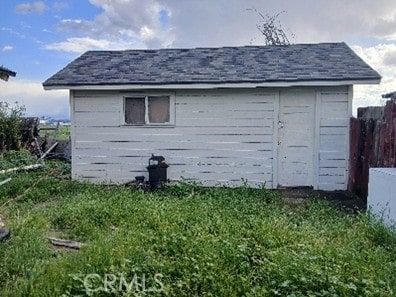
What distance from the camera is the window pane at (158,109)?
8914mm

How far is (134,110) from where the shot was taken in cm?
904

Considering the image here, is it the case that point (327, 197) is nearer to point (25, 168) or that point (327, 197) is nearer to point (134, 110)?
point (134, 110)

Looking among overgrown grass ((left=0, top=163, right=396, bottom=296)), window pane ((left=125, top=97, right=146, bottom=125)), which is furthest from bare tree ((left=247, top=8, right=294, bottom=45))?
overgrown grass ((left=0, top=163, right=396, bottom=296))

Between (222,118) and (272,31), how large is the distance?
1053 cm

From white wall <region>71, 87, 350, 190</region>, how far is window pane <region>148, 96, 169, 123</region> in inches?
10.2

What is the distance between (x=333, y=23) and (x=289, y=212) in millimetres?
8357

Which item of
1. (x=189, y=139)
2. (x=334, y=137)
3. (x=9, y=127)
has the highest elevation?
(x=9, y=127)

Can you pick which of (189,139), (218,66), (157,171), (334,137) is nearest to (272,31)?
(218,66)

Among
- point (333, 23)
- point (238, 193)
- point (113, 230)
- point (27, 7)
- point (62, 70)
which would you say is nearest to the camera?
point (113, 230)

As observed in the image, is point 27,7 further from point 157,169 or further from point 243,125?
point 243,125

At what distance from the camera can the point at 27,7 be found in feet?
36.0

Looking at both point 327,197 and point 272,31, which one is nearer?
point 327,197

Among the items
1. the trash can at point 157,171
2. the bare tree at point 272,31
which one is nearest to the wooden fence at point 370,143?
the trash can at point 157,171

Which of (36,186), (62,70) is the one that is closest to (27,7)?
(62,70)
